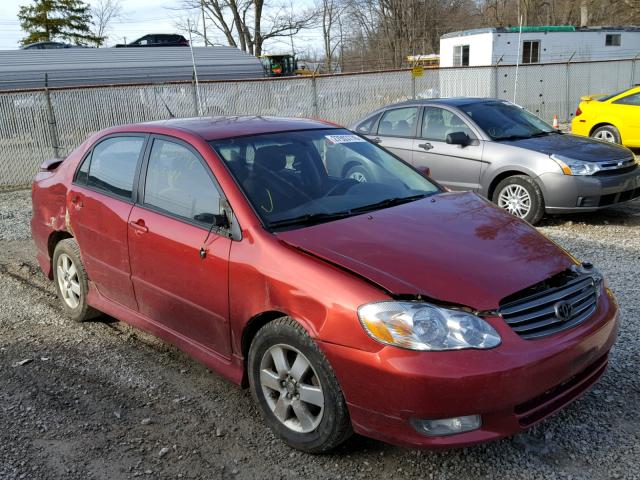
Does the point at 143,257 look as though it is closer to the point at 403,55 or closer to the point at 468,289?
the point at 468,289

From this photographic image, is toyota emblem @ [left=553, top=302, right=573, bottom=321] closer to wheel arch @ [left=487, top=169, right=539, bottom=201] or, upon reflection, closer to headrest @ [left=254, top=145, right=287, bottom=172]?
headrest @ [left=254, top=145, right=287, bottom=172]

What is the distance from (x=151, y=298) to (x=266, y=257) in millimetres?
1178

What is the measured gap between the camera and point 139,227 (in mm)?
3812

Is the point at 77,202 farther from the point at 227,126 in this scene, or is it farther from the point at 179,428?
the point at 179,428

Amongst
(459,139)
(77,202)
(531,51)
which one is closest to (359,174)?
(77,202)

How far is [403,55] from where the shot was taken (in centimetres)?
4647

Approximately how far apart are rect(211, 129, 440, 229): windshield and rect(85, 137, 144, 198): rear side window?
0.83 metres

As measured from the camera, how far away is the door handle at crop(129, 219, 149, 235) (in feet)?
12.4

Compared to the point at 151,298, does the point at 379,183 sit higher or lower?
higher

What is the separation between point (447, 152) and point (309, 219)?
5135mm

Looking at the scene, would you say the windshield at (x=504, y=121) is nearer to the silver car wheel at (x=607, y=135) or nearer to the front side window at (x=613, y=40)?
the silver car wheel at (x=607, y=135)

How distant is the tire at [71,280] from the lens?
4652 mm

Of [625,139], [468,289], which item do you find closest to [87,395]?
[468,289]

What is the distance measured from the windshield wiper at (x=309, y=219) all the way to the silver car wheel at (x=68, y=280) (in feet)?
7.42
